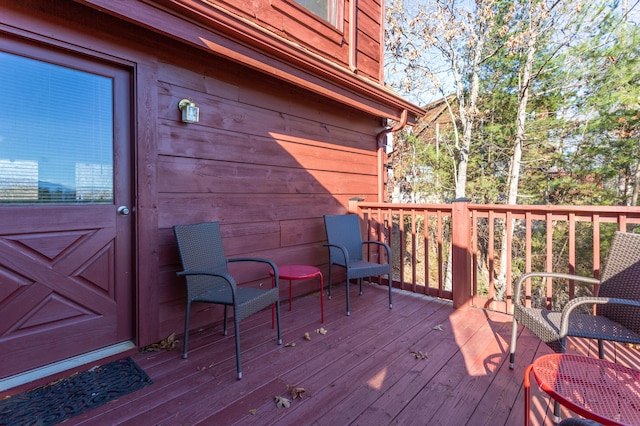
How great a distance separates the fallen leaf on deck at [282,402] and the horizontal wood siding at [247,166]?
1.17 m

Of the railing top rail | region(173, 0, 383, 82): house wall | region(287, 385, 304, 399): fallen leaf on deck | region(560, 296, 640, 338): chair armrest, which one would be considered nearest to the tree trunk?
region(173, 0, 383, 82): house wall

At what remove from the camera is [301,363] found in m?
2.10

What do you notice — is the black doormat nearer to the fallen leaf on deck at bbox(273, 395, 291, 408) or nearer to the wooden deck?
the wooden deck

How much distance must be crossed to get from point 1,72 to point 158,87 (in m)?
0.83

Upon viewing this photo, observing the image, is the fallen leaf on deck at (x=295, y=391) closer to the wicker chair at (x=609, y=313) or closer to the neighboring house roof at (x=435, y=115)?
the wicker chair at (x=609, y=313)

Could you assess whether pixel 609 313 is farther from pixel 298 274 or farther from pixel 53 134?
pixel 53 134

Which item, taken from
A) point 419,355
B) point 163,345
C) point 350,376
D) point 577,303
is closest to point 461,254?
point 419,355

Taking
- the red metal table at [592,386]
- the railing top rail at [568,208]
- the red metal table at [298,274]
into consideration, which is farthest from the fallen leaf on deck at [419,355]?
the railing top rail at [568,208]

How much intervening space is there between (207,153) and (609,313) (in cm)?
288

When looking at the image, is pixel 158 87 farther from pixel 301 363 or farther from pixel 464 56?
pixel 464 56

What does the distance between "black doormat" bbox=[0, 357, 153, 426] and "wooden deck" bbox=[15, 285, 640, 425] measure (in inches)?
3.1

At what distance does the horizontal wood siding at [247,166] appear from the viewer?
245 cm

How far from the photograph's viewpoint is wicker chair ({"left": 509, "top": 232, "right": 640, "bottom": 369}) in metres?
1.56

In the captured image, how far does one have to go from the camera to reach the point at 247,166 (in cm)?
298
